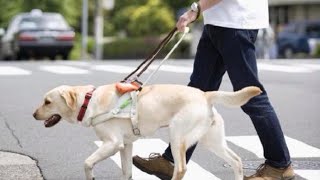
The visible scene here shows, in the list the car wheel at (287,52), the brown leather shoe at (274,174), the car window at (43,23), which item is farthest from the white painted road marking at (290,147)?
the car wheel at (287,52)

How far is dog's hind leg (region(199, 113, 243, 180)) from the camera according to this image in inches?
199

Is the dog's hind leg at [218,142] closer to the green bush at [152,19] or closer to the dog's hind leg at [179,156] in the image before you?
the dog's hind leg at [179,156]

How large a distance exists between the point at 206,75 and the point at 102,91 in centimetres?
99

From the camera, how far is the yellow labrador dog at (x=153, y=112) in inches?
189

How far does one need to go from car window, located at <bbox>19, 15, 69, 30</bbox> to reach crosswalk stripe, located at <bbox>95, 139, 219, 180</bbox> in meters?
16.2

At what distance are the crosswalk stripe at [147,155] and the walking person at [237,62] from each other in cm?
32

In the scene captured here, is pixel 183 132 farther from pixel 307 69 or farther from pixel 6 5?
pixel 6 5

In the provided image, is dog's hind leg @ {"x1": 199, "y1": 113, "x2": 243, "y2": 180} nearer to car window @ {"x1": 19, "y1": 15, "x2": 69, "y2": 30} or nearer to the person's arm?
the person's arm

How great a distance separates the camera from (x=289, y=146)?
721 centimetres

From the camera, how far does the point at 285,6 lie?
162ft

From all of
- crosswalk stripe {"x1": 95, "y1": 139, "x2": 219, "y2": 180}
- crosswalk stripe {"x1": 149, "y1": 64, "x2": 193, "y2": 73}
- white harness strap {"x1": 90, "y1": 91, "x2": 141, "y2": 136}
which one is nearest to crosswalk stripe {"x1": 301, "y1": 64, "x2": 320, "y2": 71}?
crosswalk stripe {"x1": 149, "y1": 64, "x2": 193, "y2": 73}

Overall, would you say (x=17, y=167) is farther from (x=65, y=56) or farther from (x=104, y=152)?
(x=65, y=56)

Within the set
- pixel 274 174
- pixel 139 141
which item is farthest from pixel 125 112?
pixel 139 141

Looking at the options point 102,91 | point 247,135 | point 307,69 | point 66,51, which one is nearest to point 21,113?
point 247,135
